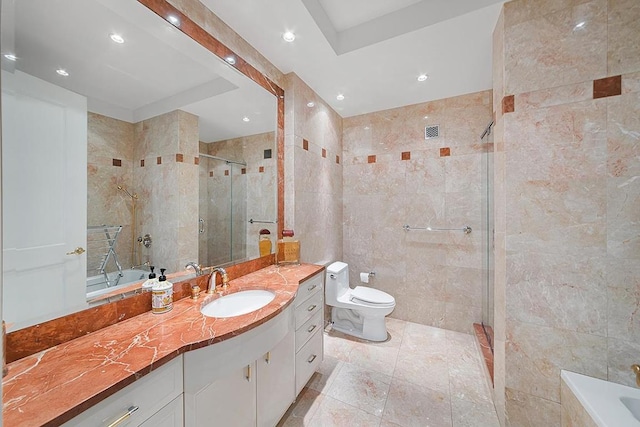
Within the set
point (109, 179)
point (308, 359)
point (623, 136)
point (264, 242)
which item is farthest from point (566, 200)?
point (109, 179)

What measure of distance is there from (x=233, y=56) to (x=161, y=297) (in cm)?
153

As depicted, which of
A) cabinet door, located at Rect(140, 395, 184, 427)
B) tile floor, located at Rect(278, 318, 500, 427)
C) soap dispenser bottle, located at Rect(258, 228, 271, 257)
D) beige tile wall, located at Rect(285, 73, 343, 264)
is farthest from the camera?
beige tile wall, located at Rect(285, 73, 343, 264)

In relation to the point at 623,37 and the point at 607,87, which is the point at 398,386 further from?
the point at 623,37

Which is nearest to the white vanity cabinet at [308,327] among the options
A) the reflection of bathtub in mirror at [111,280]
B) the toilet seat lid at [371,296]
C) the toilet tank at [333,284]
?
the toilet tank at [333,284]

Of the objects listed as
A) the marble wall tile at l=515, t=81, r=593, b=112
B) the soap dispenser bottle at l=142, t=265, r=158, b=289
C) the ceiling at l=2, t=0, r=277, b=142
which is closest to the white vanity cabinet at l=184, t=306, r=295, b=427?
the soap dispenser bottle at l=142, t=265, r=158, b=289

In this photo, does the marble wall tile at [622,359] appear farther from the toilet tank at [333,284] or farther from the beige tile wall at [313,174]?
the beige tile wall at [313,174]

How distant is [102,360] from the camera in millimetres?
816

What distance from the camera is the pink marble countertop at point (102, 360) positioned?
64 centimetres

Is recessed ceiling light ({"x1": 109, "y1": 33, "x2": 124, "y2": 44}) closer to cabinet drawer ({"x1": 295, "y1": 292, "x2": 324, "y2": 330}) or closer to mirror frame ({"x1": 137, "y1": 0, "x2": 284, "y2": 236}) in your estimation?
mirror frame ({"x1": 137, "y1": 0, "x2": 284, "y2": 236})

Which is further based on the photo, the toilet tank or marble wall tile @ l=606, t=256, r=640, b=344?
the toilet tank

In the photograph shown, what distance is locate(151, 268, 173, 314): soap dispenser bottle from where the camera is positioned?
115cm

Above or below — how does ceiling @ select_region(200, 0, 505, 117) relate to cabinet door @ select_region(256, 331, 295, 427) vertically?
above

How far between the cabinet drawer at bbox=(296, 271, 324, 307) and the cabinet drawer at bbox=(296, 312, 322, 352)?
Answer: 183 millimetres

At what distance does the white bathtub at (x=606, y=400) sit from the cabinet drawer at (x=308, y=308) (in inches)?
55.6
